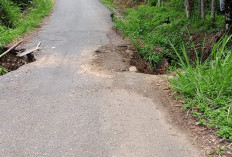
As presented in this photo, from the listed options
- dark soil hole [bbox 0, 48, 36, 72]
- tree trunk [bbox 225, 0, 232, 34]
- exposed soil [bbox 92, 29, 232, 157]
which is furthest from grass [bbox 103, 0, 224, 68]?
dark soil hole [bbox 0, 48, 36, 72]

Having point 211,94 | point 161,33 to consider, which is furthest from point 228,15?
point 211,94

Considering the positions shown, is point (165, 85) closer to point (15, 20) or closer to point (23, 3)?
point (15, 20)

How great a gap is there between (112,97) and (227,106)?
207cm

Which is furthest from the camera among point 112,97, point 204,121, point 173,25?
point 173,25

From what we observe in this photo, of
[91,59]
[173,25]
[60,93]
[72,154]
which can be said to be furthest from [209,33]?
[72,154]

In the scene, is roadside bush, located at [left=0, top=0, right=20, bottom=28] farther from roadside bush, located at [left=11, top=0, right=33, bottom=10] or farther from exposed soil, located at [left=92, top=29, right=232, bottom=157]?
exposed soil, located at [left=92, top=29, right=232, bottom=157]

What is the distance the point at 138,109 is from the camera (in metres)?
4.55

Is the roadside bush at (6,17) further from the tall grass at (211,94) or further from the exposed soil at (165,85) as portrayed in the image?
the tall grass at (211,94)

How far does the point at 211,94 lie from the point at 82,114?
2.26 meters

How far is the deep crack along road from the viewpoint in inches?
140

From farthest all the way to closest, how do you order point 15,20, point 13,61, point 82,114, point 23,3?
point 23,3
point 15,20
point 13,61
point 82,114

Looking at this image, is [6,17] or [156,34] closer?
[156,34]

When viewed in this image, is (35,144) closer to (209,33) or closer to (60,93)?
(60,93)

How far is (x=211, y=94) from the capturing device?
4406 mm
